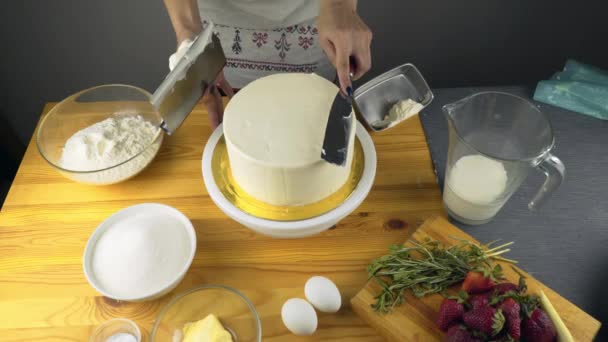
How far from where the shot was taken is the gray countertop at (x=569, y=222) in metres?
0.98

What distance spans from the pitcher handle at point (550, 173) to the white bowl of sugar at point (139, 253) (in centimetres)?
78

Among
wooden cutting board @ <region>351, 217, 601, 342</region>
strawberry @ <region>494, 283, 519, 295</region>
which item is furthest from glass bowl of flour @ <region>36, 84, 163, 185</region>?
strawberry @ <region>494, 283, 519, 295</region>

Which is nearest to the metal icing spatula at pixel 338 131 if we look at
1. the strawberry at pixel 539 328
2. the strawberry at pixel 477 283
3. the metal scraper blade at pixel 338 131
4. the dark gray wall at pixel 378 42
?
the metal scraper blade at pixel 338 131

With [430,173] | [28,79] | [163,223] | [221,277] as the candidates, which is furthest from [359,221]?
[28,79]

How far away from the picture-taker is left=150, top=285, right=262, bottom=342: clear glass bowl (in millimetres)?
866

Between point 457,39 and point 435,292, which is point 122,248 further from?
point 457,39

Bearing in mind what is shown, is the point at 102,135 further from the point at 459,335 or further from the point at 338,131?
the point at 459,335

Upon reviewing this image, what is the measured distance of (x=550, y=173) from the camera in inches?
36.9

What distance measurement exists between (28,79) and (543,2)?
242 centimetres

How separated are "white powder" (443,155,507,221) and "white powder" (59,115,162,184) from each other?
2.52 ft

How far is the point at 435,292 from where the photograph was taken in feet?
2.97

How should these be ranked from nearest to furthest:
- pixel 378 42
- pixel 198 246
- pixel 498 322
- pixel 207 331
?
pixel 498 322
pixel 207 331
pixel 198 246
pixel 378 42

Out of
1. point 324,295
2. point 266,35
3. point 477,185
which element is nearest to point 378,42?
point 266,35

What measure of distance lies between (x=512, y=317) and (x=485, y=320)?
0.05 meters
